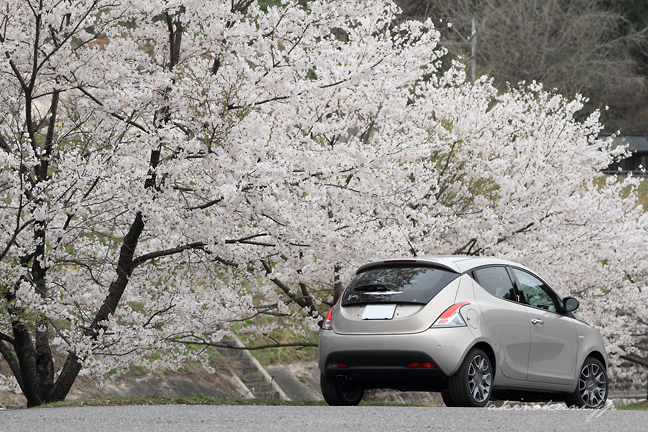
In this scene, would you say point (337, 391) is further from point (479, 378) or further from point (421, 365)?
point (479, 378)

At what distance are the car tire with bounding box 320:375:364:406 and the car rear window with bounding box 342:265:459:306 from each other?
802 millimetres

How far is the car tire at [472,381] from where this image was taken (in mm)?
6621

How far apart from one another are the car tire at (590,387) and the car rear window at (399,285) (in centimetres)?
234

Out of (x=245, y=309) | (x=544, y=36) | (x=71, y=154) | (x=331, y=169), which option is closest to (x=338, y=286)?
(x=245, y=309)

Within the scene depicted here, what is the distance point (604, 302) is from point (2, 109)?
42.9ft

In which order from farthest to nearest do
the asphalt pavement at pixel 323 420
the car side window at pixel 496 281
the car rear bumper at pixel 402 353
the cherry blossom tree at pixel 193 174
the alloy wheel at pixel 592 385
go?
the cherry blossom tree at pixel 193 174 < the alloy wheel at pixel 592 385 < the car side window at pixel 496 281 < the car rear bumper at pixel 402 353 < the asphalt pavement at pixel 323 420

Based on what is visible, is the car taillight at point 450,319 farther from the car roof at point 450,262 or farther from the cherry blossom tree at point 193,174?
the cherry blossom tree at point 193,174

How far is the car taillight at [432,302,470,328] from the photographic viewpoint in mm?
6641

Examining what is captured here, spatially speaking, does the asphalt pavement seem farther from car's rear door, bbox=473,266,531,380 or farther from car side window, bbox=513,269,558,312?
car side window, bbox=513,269,558,312

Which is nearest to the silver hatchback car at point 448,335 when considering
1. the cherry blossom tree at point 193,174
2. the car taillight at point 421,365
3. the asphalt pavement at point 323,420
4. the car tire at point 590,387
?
the car taillight at point 421,365

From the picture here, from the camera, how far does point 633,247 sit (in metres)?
17.3

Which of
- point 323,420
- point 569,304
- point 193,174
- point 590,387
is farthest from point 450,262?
point 193,174

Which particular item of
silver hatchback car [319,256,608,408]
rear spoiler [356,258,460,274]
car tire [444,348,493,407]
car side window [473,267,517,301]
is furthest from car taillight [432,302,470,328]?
car side window [473,267,517,301]

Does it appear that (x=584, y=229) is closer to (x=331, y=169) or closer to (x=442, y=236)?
(x=442, y=236)
